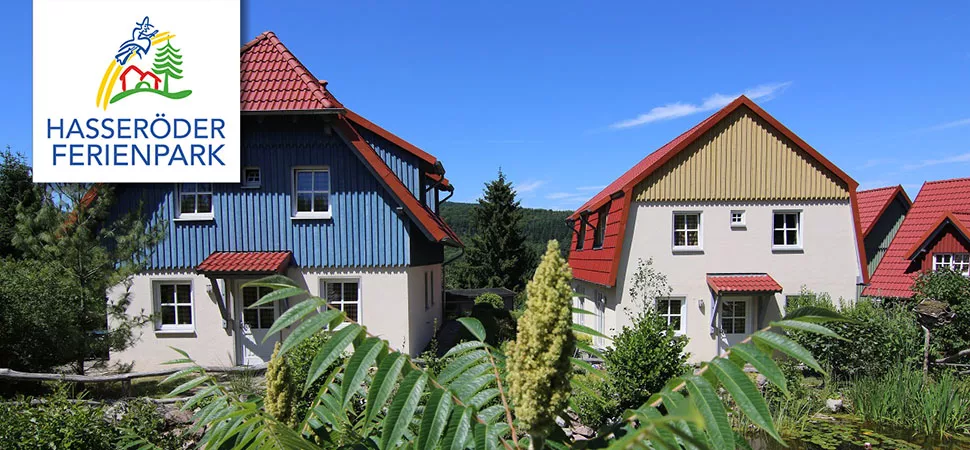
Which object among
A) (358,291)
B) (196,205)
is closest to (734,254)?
(358,291)

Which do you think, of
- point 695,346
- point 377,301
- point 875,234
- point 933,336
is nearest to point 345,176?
point 377,301

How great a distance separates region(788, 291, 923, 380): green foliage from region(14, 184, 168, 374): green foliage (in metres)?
14.5

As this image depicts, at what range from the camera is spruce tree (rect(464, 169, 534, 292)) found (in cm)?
3706

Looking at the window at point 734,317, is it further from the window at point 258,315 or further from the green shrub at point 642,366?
the window at point 258,315

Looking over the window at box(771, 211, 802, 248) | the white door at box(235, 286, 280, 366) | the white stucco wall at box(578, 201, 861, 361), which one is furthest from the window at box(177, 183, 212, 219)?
the window at box(771, 211, 802, 248)

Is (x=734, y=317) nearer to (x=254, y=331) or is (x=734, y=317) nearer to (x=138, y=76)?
(x=254, y=331)

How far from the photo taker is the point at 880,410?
9.32 meters

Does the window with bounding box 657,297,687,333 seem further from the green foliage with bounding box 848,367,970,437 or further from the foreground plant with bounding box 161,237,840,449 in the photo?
the foreground plant with bounding box 161,237,840,449

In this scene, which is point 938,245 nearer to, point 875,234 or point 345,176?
point 875,234

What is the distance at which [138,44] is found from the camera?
944cm

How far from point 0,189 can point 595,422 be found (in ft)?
78.7

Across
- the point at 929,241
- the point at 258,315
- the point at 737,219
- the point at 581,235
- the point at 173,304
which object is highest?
the point at 737,219

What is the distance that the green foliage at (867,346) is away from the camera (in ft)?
35.2

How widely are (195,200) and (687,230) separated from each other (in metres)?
14.4
